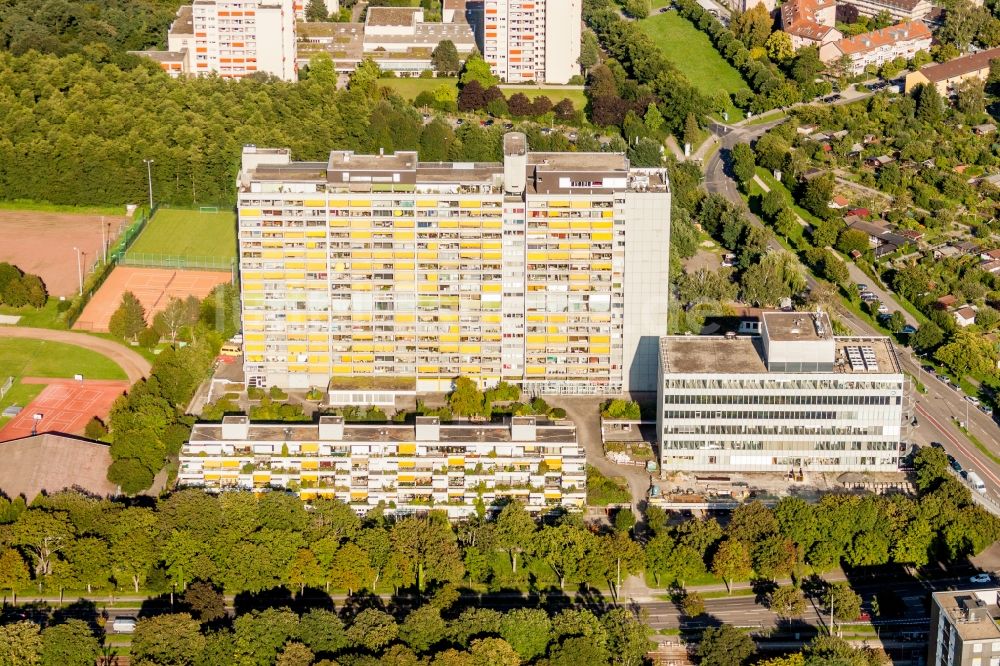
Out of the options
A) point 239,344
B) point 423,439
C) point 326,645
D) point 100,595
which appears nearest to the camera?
point 326,645

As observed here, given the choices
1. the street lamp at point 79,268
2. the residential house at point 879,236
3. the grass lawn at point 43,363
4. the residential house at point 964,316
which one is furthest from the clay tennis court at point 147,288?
the residential house at point 964,316

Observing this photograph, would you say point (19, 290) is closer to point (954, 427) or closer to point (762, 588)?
point (762, 588)

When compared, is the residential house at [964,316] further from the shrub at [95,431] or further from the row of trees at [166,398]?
the shrub at [95,431]

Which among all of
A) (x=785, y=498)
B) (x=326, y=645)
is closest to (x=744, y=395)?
(x=785, y=498)

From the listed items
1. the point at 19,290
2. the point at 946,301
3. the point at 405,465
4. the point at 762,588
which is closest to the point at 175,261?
the point at 19,290

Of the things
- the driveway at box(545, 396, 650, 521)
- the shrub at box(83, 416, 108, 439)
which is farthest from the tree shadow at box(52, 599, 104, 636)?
the driveway at box(545, 396, 650, 521)

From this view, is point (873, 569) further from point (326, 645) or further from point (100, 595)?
point (100, 595)
